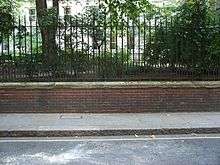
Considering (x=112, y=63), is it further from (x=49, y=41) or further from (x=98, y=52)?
(x=49, y=41)

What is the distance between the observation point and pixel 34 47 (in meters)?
13.8

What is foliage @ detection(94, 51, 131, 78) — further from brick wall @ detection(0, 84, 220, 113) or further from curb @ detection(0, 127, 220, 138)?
curb @ detection(0, 127, 220, 138)

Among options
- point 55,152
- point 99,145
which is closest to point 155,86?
point 99,145

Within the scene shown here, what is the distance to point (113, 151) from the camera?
949 cm

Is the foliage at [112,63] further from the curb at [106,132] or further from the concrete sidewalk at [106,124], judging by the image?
the curb at [106,132]

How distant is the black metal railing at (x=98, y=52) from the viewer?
1374cm

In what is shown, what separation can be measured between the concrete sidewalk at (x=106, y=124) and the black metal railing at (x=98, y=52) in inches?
46.7

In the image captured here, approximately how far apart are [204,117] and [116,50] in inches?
112

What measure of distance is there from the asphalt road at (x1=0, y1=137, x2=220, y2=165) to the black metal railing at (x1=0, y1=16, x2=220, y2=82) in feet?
11.0

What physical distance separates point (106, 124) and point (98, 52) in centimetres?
259

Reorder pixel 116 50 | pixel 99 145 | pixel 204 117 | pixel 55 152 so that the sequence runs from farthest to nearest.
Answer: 1. pixel 116 50
2. pixel 204 117
3. pixel 99 145
4. pixel 55 152

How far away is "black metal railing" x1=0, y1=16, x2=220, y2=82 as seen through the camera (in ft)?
45.1

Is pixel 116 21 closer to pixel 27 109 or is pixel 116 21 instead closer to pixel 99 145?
pixel 27 109

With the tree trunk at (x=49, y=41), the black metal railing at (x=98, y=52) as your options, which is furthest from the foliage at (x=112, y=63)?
the tree trunk at (x=49, y=41)
